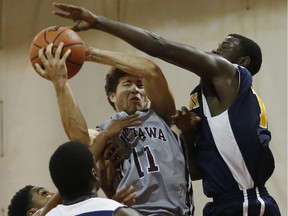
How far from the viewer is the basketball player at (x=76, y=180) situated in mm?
3295

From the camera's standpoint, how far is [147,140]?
442cm

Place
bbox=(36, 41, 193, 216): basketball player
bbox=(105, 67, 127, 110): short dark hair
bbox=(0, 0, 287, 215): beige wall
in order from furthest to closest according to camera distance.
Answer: bbox=(0, 0, 287, 215): beige wall, bbox=(105, 67, 127, 110): short dark hair, bbox=(36, 41, 193, 216): basketball player

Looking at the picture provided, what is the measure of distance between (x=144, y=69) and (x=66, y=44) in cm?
53

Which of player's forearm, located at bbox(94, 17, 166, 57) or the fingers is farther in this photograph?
the fingers

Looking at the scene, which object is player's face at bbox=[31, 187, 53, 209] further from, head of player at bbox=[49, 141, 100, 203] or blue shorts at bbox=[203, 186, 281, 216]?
head of player at bbox=[49, 141, 100, 203]

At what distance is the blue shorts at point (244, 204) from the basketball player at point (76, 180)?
1010 millimetres

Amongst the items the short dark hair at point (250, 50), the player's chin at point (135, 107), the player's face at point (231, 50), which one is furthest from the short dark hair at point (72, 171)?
the short dark hair at point (250, 50)

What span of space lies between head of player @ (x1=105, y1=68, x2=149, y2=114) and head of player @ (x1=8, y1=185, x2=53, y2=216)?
103cm

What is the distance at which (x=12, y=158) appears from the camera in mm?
8594

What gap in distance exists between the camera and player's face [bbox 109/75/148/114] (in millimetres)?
4789

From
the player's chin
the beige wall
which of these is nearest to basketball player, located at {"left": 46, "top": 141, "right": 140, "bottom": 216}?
the player's chin

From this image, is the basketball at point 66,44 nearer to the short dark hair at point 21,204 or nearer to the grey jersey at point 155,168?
the grey jersey at point 155,168

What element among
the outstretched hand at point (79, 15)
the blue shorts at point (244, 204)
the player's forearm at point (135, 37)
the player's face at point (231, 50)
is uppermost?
the outstretched hand at point (79, 15)

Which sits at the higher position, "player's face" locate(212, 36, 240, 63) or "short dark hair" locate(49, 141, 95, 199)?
"player's face" locate(212, 36, 240, 63)
